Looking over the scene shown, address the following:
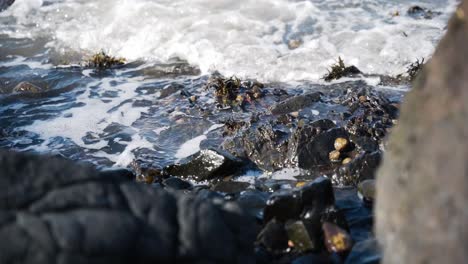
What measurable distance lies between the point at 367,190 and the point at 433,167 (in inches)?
99.6

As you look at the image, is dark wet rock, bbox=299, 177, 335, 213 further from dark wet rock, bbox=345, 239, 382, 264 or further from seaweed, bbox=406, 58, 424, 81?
seaweed, bbox=406, 58, 424, 81

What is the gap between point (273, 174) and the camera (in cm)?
580

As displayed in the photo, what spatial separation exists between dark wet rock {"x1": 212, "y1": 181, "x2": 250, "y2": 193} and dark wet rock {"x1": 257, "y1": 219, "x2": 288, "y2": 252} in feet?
4.04

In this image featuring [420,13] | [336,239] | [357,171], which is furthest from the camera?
[420,13]

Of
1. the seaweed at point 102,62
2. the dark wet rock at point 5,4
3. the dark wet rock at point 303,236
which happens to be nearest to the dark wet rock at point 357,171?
the dark wet rock at point 303,236

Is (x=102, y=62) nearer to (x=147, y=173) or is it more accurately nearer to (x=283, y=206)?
(x=147, y=173)

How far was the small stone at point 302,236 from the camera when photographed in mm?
4066

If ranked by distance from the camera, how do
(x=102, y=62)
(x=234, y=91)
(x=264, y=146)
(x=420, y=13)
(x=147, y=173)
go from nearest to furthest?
(x=147, y=173), (x=264, y=146), (x=234, y=91), (x=102, y=62), (x=420, y=13)

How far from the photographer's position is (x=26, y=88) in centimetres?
859

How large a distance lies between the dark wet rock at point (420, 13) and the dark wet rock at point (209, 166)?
6.96 m

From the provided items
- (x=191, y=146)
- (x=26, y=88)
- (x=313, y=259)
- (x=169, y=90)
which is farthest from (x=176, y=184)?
(x=26, y=88)

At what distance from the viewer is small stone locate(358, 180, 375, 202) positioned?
4.84 m

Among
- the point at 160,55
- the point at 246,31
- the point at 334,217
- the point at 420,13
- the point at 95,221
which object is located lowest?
the point at 334,217

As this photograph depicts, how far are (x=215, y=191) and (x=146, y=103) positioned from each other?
3092 mm
